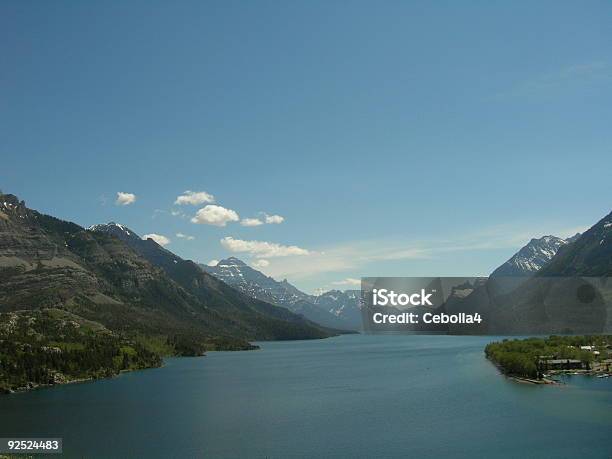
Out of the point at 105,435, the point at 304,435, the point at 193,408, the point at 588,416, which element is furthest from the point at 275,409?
the point at 588,416

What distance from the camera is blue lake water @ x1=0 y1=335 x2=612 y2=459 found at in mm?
100125

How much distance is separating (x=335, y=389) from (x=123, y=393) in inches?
2801

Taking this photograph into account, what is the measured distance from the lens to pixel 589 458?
292 ft

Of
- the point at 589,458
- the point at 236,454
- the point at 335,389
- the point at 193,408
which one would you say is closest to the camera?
the point at 589,458

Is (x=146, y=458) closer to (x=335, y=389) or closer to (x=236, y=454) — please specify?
(x=236, y=454)

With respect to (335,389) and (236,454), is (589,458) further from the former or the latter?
(335,389)

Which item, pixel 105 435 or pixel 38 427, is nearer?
pixel 105 435

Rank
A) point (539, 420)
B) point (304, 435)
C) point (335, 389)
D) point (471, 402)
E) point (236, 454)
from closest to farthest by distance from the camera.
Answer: point (236, 454) → point (304, 435) → point (539, 420) → point (471, 402) → point (335, 389)

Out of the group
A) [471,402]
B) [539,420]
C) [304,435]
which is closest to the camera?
[304,435]

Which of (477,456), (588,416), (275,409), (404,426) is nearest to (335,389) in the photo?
(275,409)

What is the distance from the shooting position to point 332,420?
126562 mm

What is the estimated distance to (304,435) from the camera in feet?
A: 366

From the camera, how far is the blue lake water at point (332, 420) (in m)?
100

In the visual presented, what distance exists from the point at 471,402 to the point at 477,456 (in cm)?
5369
